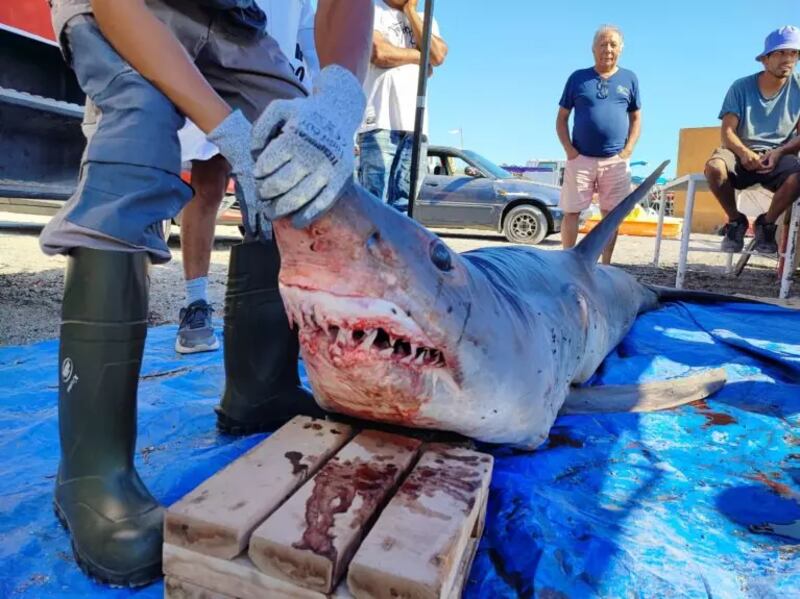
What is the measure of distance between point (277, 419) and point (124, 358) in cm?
63

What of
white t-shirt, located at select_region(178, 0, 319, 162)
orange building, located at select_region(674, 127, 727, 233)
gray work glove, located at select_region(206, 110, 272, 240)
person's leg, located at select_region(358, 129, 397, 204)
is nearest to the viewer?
gray work glove, located at select_region(206, 110, 272, 240)

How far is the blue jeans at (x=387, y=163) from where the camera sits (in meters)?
3.80

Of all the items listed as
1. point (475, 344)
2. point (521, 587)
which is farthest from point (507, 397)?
point (521, 587)

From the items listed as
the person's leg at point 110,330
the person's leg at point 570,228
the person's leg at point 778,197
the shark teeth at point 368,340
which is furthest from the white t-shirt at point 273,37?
the person's leg at point 778,197

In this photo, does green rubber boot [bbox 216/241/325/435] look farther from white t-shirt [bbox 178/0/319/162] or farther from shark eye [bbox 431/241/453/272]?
white t-shirt [bbox 178/0/319/162]

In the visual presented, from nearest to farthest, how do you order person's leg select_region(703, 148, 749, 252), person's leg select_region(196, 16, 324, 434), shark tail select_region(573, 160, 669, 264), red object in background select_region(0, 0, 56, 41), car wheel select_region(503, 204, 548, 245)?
person's leg select_region(196, 16, 324, 434) < shark tail select_region(573, 160, 669, 264) < red object in background select_region(0, 0, 56, 41) < person's leg select_region(703, 148, 749, 252) < car wheel select_region(503, 204, 548, 245)

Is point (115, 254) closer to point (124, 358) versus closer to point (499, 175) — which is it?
point (124, 358)

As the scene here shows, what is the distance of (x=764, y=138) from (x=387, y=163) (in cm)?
392

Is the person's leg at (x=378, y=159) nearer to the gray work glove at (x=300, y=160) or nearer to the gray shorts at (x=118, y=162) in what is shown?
the gray shorts at (x=118, y=162)

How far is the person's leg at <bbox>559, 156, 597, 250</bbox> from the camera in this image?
5.33 meters

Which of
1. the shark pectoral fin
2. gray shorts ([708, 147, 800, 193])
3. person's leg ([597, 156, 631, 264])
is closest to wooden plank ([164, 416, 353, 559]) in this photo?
the shark pectoral fin

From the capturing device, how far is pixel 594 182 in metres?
5.49

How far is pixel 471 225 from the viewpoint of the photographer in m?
11.6

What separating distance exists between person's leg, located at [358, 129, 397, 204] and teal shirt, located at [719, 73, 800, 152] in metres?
3.74
